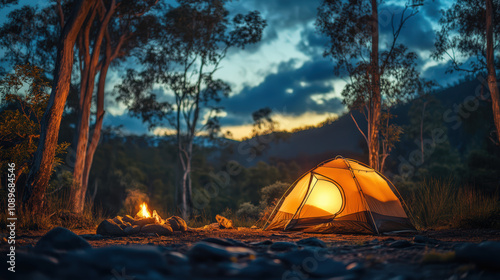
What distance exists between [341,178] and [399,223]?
4.70ft

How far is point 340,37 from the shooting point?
13172mm

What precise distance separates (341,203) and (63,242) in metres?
5.75

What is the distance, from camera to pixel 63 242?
3.76 m

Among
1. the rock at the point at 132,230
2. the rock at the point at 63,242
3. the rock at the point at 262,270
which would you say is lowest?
the rock at the point at 132,230

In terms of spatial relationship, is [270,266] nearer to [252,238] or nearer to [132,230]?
[252,238]

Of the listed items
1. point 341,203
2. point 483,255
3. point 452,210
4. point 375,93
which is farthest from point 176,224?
point 375,93

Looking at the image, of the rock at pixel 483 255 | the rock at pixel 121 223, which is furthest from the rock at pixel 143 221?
the rock at pixel 483 255

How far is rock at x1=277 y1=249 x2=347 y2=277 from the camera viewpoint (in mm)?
2688

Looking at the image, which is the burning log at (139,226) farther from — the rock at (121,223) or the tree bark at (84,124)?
the tree bark at (84,124)

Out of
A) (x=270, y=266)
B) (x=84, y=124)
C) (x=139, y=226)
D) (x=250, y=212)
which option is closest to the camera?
(x=270, y=266)

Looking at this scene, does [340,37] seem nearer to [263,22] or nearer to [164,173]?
[263,22]

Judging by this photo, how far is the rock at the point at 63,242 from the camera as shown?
3701mm

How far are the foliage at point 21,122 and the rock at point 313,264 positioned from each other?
314 inches

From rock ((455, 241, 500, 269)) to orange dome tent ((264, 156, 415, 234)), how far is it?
4552 millimetres
